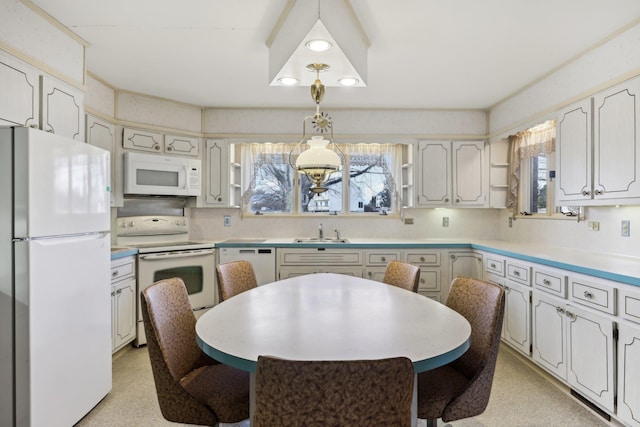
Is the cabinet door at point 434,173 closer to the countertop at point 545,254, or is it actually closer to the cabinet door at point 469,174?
the cabinet door at point 469,174

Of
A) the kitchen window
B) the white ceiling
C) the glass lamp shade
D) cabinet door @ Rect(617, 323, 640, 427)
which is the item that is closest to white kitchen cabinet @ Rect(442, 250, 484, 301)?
the kitchen window

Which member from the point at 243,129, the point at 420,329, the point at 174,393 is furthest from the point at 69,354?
the point at 243,129

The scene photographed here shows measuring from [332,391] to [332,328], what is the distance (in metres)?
0.56

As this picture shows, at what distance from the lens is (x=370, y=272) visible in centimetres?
360

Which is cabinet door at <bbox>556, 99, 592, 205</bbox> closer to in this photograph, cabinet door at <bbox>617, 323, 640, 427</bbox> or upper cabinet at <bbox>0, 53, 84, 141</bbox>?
cabinet door at <bbox>617, 323, 640, 427</bbox>

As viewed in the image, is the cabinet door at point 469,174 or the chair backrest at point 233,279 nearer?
the chair backrest at point 233,279

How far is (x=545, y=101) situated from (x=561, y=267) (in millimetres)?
1557

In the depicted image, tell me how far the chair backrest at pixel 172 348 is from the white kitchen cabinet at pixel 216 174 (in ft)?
7.42

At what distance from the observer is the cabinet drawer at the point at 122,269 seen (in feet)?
8.90

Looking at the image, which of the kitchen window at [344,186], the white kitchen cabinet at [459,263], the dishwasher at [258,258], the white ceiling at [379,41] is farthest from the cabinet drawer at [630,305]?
the dishwasher at [258,258]

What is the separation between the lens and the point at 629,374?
1.80 m

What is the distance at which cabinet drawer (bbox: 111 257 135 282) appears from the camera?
2713mm

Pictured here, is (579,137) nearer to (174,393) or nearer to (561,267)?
(561,267)

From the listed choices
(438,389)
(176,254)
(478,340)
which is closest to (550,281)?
(478,340)
